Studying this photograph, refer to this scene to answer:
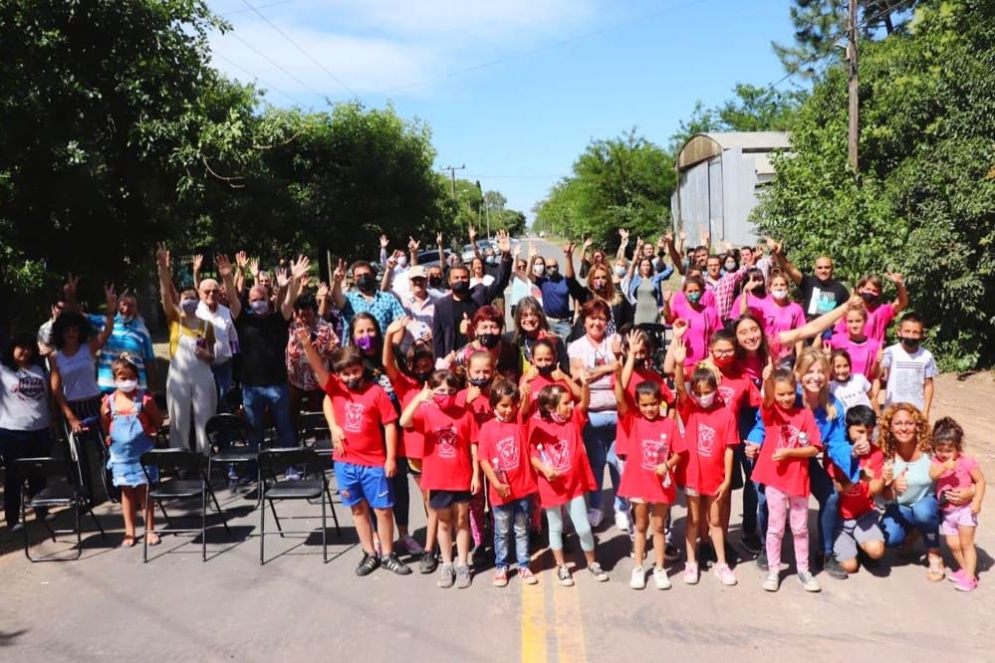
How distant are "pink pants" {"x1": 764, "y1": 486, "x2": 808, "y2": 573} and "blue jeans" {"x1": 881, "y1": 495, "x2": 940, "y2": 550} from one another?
0.71 metres

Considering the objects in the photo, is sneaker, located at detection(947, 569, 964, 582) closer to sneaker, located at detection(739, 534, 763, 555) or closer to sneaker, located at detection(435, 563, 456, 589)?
sneaker, located at detection(739, 534, 763, 555)

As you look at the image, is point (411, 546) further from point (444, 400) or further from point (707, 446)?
point (707, 446)

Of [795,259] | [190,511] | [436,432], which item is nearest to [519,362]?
[436,432]

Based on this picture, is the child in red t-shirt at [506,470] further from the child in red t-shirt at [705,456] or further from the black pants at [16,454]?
the black pants at [16,454]

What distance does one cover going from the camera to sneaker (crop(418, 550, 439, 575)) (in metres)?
5.65

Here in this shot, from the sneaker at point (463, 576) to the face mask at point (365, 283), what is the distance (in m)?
3.33

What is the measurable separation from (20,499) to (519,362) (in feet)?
14.3

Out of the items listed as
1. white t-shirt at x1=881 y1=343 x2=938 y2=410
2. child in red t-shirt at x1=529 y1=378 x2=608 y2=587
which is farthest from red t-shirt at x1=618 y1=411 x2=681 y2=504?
white t-shirt at x1=881 y1=343 x2=938 y2=410

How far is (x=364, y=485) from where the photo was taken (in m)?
5.62

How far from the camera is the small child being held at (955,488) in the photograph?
5.11 metres

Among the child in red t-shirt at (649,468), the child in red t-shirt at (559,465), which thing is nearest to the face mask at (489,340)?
the child in red t-shirt at (559,465)

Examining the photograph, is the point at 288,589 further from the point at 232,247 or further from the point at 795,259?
the point at 232,247

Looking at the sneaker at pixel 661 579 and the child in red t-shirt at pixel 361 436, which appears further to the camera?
the child in red t-shirt at pixel 361 436

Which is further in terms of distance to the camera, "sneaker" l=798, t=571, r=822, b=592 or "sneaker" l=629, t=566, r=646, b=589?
"sneaker" l=629, t=566, r=646, b=589
